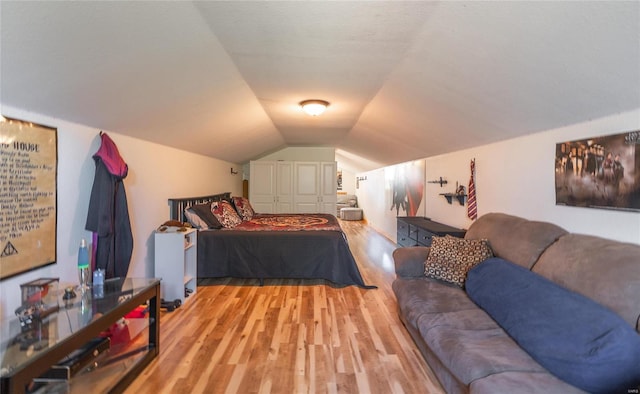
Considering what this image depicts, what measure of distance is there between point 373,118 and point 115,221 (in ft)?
→ 10.9

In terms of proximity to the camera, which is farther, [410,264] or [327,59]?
[410,264]

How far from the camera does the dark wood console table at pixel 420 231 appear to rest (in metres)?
3.94

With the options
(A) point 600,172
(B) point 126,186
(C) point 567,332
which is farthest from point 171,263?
(A) point 600,172

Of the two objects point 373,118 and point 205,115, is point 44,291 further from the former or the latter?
point 373,118

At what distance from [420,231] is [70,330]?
3.99m

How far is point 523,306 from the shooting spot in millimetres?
1909

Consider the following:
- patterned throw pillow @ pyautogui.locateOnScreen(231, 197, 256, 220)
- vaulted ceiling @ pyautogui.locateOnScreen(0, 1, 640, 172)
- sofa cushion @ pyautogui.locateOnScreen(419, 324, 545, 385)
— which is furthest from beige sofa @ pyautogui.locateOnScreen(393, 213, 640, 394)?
patterned throw pillow @ pyautogui.locateOnScreen(231, 197, 256, 220)

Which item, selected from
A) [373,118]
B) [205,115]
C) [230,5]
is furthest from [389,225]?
[230,5]

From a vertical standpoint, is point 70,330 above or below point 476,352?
above

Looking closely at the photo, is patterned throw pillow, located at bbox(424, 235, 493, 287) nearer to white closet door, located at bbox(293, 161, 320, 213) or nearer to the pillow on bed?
the pillow on bed

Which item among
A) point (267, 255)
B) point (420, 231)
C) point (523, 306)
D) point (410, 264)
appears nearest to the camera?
point (523, 306)

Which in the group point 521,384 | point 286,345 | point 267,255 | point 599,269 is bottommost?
point 286,345

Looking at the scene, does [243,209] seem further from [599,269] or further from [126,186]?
[599,269]

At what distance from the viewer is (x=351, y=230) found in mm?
8914
